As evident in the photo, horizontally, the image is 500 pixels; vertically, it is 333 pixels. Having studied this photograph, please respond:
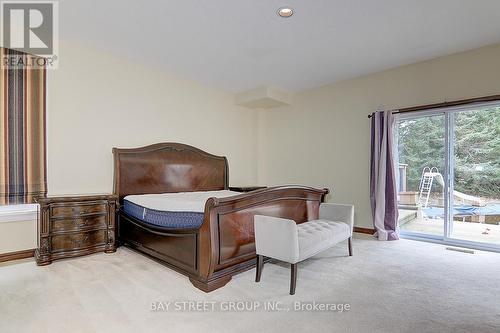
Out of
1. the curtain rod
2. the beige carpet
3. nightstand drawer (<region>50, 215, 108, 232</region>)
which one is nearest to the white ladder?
the curtain rod

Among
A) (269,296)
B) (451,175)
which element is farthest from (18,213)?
(451,175)

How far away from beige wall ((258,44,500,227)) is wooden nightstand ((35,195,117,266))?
11.5 feet

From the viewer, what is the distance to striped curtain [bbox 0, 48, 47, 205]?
10.3 ft

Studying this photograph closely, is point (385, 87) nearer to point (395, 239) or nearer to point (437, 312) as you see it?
point (395, 239)

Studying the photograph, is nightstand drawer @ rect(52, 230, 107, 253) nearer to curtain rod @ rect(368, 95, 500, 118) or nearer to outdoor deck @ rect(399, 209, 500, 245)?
outdoor deck @ rect(399, 209, 500, 245)

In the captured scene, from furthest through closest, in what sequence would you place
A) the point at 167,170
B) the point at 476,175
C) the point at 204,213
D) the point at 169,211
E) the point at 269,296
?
the point at 167,170
the point at 476,175
the point at 169,211
the point at 204,213
the point at 269,296

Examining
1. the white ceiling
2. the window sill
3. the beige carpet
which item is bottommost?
the beige carpet

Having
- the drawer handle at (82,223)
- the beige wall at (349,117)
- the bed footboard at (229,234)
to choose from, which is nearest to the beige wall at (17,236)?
the drawer handle at (82,223)

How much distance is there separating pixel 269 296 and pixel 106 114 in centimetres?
331

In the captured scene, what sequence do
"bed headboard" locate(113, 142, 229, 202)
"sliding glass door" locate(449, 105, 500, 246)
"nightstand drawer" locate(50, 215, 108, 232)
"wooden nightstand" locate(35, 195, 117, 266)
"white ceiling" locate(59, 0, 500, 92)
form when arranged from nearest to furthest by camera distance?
"white ceiling" locate(59, 0, 500, 92), "wooden nightstand" locate(35, 195, 117, 266), "nightstand drawer" locate(50, 215, 108, 232), "sliding glass door" locate(449, 105, 500, 246), "bed headboard" locate(113, 142, 229, 202)

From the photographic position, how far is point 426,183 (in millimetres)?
4219

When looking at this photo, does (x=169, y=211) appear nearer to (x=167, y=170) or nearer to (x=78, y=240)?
(x=78, y=240)

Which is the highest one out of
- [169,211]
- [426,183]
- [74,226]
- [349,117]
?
[349,117]

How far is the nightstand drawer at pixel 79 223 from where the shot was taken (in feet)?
10.2
